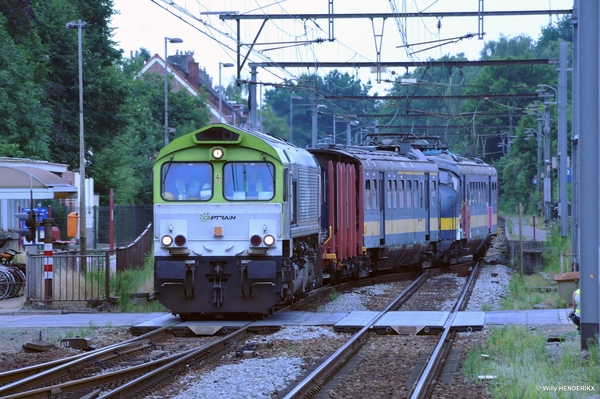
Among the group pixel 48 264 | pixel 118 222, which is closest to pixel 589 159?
pixel 48 264

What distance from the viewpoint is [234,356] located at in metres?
13.4

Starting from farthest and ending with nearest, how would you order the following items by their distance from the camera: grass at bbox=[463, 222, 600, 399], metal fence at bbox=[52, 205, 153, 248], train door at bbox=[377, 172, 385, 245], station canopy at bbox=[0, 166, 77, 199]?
metal fence at bbox=[52, 205, 153, 248] → train door at bbox=[377, 172, 385, 245] → station canopy at bbox=[0, 166, 77, 199] → grass at bbox=[463, 222, 600, 399]

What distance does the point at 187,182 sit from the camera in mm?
16828

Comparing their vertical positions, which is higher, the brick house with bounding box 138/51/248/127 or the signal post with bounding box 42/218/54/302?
the brick house with bounding box 138/51/248/127

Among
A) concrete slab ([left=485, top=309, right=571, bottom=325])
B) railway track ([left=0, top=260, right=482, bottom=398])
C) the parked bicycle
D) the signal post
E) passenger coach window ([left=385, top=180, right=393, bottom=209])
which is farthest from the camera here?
passenger coach window ([left=385, top=180, right=393, bottom=209])

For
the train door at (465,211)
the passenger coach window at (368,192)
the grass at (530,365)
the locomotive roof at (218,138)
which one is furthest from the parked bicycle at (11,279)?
the train door at (465,211)

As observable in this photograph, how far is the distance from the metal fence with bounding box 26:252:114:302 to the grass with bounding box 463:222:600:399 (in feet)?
26.3

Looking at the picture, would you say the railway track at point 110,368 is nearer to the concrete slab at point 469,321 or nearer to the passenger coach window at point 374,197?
the concrete slab at point 469,321

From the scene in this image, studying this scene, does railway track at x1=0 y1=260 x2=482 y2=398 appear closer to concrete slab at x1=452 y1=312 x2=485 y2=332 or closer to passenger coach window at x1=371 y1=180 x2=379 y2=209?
concrete slab at x1=452 y1=312 x2=485 y2=332

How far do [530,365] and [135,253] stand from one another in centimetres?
1607

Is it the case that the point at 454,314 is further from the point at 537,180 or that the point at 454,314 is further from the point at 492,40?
the point at 492,40

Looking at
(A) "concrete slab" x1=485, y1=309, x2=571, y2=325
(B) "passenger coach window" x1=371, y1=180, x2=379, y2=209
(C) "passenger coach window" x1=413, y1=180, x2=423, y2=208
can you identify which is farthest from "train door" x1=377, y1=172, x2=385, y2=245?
(A) "concrete slab" x1=485, y1=309, x2=571, y2=325

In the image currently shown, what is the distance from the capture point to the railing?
79.3 ft

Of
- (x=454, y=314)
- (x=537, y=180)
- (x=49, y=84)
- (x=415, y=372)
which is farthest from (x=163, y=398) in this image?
(x=537, y=180)
